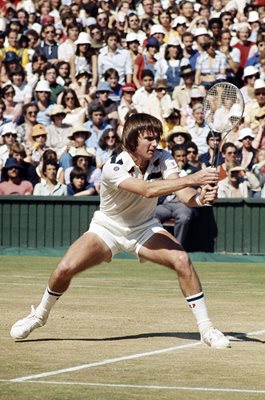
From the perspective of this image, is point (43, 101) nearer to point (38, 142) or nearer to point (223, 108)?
point (38, 142)

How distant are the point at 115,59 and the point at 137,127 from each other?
14.0 m

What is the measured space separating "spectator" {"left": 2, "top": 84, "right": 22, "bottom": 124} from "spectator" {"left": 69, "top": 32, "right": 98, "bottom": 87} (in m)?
1.37

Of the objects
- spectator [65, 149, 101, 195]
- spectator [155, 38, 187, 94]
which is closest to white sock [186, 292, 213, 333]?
spectator [65, 149, 101, 195]

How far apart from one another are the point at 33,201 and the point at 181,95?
11.7 feet

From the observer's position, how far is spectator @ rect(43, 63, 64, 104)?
22.4m

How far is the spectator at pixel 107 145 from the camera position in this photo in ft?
66.2

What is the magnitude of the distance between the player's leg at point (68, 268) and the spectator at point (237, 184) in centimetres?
1014

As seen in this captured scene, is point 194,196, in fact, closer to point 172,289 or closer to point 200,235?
point 172,289

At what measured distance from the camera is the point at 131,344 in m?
9.23

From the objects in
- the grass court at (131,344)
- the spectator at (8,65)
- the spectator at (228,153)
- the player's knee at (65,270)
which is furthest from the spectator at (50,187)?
the player's knee at (65,270)

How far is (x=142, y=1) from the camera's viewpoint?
24859 millimetres

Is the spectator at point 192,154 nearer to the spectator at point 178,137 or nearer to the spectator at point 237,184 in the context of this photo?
the spectator at point 178,137

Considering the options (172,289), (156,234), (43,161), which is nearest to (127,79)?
(43,161)

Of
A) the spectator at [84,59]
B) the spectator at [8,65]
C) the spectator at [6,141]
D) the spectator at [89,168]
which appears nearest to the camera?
the spectator at [89,168]
